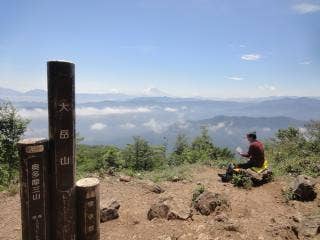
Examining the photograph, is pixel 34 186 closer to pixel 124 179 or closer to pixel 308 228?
pixel 308 228

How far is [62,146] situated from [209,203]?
475cm

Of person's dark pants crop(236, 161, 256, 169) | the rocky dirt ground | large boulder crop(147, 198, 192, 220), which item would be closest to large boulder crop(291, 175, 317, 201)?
the rocky dirt ground

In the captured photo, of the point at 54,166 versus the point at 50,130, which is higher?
the point at 50,130

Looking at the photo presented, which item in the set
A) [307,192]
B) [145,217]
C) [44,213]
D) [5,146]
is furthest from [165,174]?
[5,146]

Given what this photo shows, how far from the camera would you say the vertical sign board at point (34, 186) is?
17.3ft

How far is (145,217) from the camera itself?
28.8ft

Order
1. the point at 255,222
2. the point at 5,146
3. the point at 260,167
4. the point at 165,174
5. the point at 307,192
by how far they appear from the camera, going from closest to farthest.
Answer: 1. the point at 255,222
2. the point at 307,192
3. the point at 260,167
4. the point at 165,174
5. the point at 5,146

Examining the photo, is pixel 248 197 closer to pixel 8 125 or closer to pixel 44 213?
pixel 44 213

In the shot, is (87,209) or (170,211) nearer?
(87,209)

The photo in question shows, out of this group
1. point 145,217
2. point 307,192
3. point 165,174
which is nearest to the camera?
point 145,217

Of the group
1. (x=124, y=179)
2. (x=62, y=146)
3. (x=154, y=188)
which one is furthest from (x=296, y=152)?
(x=62, y=146)

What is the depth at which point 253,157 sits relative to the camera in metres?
11.5

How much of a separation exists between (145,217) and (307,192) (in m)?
4.93

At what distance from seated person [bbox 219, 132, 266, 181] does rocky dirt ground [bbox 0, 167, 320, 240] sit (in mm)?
616
